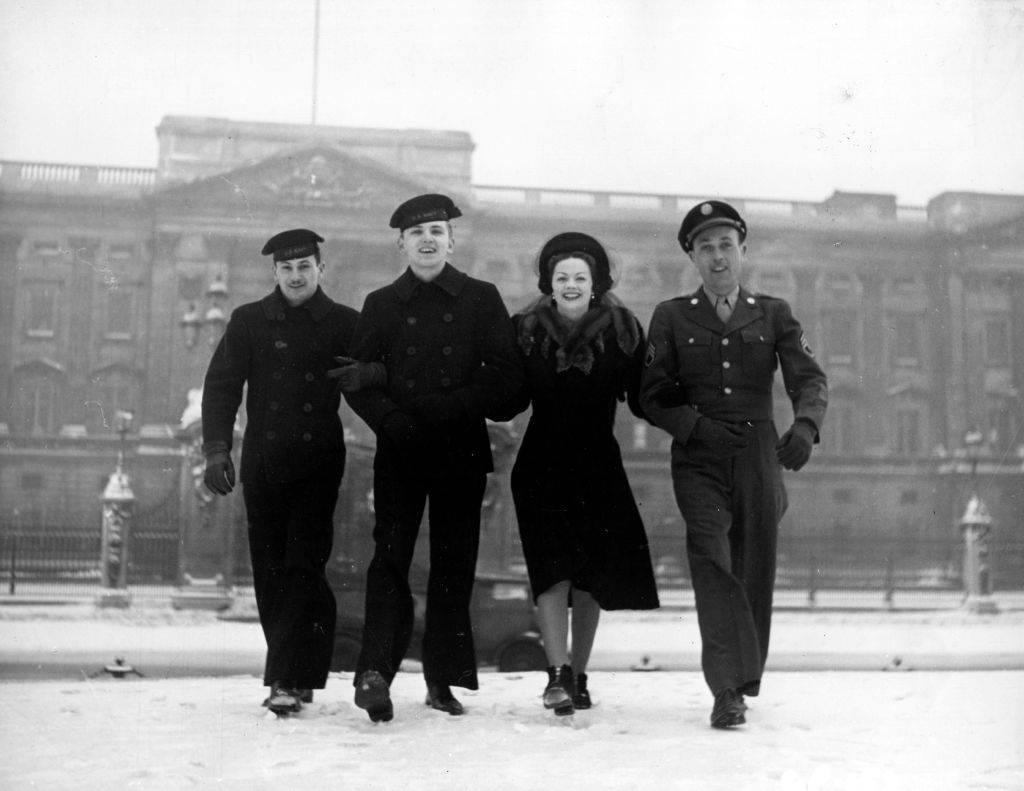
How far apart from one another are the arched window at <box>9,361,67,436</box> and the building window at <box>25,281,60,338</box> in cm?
76

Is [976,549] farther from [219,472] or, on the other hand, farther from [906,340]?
[219,472]

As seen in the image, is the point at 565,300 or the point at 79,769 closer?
the point at 79,769

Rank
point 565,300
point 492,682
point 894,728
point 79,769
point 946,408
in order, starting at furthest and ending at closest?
1. point 946,408
2. point 492,682
3. point 565,300
4. point 894,728
5. point 79,769

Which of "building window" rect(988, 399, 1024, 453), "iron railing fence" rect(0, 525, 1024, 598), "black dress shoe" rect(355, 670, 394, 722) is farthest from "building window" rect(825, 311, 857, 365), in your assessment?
"black dress shoe" rect(355, 670, 394, 722)

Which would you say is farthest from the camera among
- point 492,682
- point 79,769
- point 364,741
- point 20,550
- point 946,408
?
point 946,408

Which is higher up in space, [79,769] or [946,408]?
[946,408]

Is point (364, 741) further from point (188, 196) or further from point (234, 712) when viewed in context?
point (188, 196)

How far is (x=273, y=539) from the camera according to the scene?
4.61m

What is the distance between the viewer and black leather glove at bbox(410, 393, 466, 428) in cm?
439

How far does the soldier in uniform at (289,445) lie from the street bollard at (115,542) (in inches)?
445

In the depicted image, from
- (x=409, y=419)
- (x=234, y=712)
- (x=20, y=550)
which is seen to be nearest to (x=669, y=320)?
(x=409, y=419)

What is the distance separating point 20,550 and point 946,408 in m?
16.7

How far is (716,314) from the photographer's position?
15.1 feet

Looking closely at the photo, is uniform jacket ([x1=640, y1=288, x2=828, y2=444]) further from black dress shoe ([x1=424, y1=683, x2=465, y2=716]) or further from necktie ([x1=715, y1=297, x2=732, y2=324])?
black dress shoe ([x1=424, y1=683, x2=465, y2=716])
